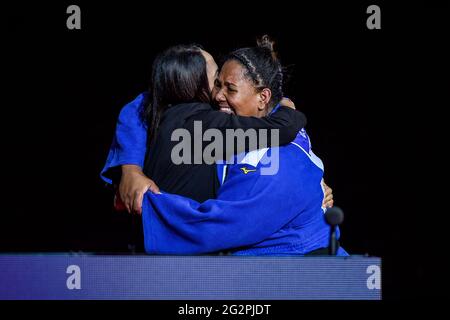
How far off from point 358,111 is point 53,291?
274 cm

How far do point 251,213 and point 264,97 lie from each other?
1.66 ft

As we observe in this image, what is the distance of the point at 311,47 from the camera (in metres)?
4.27

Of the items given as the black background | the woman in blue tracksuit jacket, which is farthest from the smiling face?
the black background

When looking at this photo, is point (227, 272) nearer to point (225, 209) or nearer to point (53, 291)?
point (225, 209)

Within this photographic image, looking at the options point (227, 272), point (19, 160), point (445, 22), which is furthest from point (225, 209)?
point (19, 160)

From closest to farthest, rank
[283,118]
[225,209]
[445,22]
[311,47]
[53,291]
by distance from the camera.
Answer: [53,291] → [225,209] → [283,118] → [445,22] → [311,47]

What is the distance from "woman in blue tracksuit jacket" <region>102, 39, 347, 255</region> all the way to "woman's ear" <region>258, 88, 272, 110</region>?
22 centimetres

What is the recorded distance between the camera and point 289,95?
4.43 m

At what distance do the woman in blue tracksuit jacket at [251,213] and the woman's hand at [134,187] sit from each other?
3 centimetres

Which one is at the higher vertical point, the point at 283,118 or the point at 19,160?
the point at 283,118

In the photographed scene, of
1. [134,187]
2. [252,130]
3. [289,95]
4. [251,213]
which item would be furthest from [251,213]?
[289,95]

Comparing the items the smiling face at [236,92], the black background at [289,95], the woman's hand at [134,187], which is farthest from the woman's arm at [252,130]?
the black background at [289,95]

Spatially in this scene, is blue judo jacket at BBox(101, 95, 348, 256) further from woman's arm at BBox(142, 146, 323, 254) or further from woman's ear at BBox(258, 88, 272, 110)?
woman's ear at BBox(258, 88, 272, 110)

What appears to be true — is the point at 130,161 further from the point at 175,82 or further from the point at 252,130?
the point at 252,130
